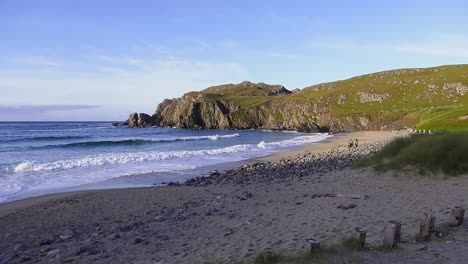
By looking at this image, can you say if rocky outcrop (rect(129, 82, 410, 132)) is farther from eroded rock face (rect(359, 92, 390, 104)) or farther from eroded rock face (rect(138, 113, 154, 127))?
eroded rock face (rect(359, 92, 390, 104))

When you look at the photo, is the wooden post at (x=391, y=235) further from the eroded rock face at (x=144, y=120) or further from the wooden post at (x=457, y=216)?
the eroded rock face at (x=144, y=120)

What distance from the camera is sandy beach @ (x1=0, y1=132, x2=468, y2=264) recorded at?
334 inches

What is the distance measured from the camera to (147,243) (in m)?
9.88

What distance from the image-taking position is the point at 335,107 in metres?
97.9

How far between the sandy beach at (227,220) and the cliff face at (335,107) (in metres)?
59.3

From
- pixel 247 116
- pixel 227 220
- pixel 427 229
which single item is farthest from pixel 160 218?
pixel 247 116

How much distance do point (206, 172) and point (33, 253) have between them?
1583 centimetres

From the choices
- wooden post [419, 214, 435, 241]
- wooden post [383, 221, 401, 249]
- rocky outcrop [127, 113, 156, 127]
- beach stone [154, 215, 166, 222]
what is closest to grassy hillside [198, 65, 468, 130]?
rocky outcrop [127, 113, 156, 127]

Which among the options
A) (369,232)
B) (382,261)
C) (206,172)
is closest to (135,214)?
(369,232)

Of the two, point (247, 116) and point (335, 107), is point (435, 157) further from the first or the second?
point (247, 116)

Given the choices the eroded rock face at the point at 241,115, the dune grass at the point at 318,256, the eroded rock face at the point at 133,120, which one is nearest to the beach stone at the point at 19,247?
the dune grass at the point at 318,256

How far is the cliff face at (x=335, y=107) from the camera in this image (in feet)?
283

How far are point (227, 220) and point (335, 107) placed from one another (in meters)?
89.7

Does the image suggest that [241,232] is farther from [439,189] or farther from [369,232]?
[439,189]
